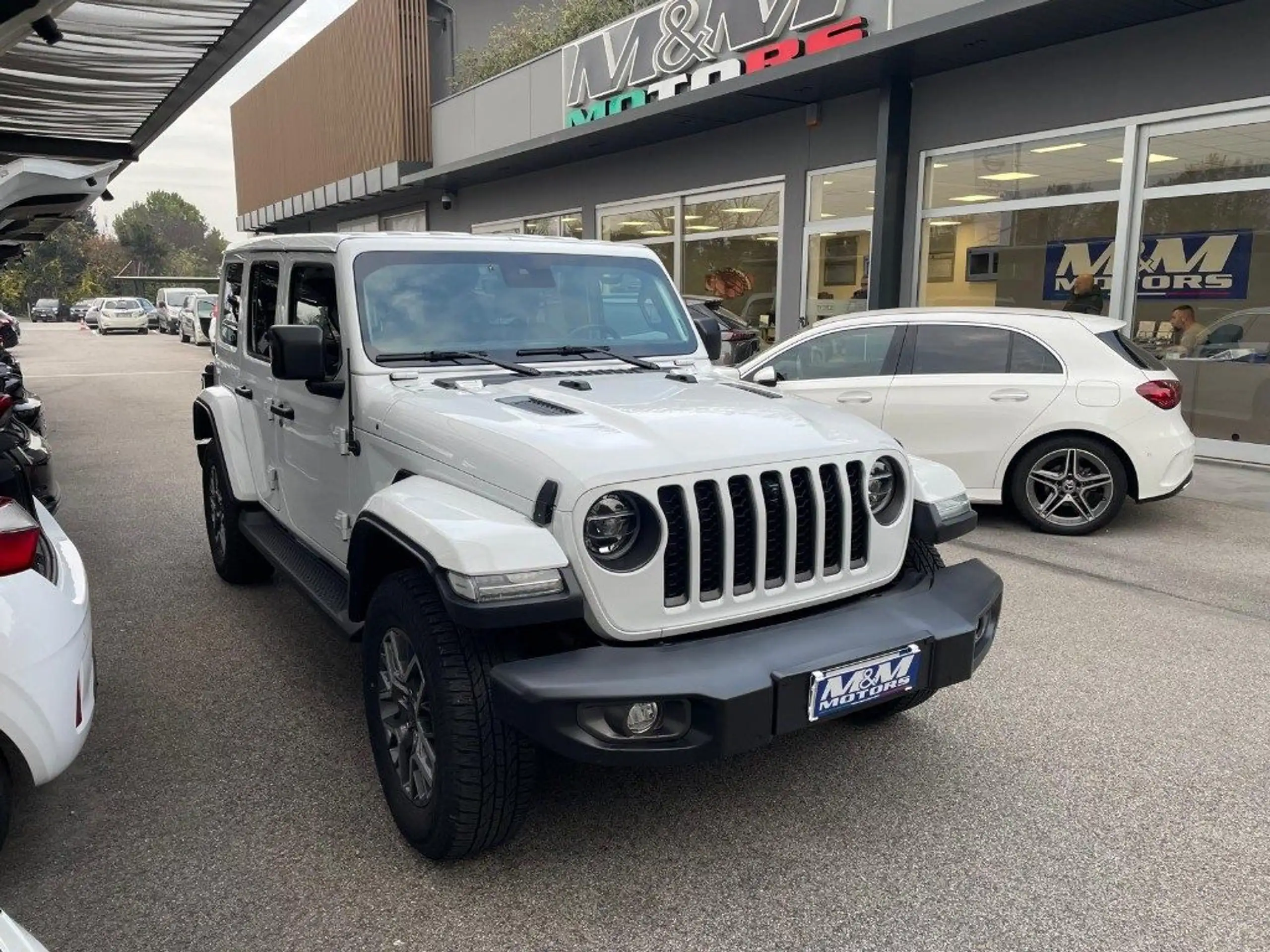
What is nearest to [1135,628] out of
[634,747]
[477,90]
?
[634,747]

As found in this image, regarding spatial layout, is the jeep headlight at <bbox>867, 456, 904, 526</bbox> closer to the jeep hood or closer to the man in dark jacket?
the jeep hood

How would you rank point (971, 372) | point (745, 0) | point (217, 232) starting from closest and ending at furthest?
point (971, 372) → point (745, 0) → point (217, 232)

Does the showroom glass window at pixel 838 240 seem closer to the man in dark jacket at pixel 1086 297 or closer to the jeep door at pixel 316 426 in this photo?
the man in dark jacket at pixel 1086 297

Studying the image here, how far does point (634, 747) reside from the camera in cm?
248

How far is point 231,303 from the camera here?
548 cm

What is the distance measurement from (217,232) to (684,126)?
159417 mm

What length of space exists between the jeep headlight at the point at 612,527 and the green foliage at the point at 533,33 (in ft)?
60.7

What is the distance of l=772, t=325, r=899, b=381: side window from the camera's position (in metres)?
7.55

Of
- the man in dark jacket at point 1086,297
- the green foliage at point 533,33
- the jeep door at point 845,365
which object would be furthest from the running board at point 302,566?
the green foliage at point 533,33

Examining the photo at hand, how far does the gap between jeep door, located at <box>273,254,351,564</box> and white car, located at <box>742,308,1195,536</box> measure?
313cm

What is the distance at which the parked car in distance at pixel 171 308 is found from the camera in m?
38.1

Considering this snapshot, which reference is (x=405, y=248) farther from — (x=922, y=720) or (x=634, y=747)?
(x=922, y=720)

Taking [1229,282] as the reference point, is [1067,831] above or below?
below

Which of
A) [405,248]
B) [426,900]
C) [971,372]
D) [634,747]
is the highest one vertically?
[405,248]
